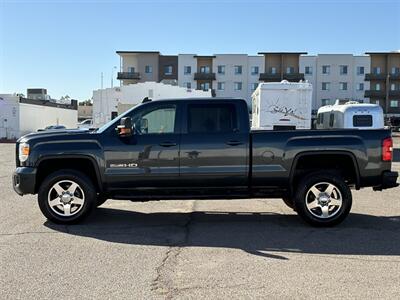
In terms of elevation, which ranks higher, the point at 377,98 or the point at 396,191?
the point at 377,98

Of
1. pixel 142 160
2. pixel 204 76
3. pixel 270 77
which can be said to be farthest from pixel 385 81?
pixel 142 160

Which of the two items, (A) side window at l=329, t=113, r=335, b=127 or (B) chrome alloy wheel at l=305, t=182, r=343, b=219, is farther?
(A) side window at l=329, t=113, r=335, b=127

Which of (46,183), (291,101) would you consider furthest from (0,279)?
(291,101)

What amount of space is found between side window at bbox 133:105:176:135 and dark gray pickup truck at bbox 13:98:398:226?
0.02 metres

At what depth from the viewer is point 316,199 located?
7.89 metres

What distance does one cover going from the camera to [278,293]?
481cm

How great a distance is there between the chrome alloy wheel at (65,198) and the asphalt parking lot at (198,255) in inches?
11.4

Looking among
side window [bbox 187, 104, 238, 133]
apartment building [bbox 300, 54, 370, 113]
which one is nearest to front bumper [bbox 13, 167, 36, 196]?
side window [bbox 187, 104, 238, 133]

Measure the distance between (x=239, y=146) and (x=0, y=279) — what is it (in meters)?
3.94

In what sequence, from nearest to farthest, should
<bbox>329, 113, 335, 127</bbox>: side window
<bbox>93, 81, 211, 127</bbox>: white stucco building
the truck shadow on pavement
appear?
the truck shadow on pavement, <bbox>329, 113, 335, 127</bbox>: side window, <bbox>93, 81, 211, 127</bbox>: white stucco building

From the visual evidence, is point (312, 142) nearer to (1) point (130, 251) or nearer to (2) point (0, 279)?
(1) point (130, 251)

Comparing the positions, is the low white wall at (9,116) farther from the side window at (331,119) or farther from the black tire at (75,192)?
the black tire at (75,192)

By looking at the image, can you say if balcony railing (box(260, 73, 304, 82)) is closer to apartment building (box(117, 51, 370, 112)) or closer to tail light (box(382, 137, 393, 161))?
apartment building (box(117, 51, 370, 112))

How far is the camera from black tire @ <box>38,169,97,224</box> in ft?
25.7
